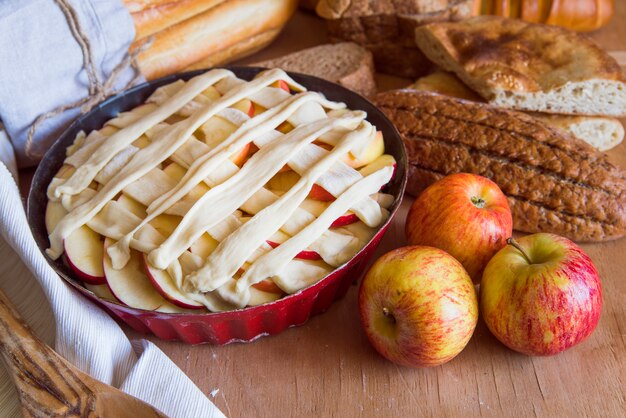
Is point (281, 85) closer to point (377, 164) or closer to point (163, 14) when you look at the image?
point (377, 164)

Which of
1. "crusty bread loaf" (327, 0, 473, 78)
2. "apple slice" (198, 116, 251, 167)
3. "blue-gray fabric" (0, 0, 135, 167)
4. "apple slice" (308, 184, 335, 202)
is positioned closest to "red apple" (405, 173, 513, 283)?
"apple slice" (308, 184, 335, 202)

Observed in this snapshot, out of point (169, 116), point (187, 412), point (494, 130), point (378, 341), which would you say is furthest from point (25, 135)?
point (494, 130)

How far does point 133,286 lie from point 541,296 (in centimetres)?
65

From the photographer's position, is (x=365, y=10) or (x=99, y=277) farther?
(x=365, y=10)

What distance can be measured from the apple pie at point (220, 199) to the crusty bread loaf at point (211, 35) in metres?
0.37

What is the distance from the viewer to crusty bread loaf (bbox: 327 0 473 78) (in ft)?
5.64

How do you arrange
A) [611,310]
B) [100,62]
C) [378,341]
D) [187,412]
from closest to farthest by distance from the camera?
[187,412], [378,341], [611,310], [100,62]

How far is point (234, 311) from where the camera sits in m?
0.99

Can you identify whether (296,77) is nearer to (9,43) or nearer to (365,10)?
(365,10)

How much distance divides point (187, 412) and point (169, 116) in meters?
0.60

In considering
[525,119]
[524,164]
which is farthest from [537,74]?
[524,164]

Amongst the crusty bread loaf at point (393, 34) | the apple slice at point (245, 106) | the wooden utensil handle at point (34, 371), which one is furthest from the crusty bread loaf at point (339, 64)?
the wooden utensil handle at point (34, 371)

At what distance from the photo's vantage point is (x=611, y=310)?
3.96 feet


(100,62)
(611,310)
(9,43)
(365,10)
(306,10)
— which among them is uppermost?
(9,43)
